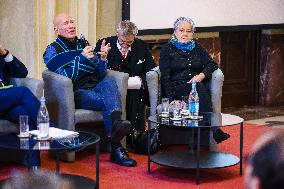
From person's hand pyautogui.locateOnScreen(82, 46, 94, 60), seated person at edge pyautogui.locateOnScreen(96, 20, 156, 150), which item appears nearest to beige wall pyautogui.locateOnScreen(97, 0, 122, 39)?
seated person at edge pyautogui.locateOnScreen(96, 20, 156, 150)

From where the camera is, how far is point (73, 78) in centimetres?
496

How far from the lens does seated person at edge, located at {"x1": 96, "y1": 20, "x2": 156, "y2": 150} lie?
209 inches

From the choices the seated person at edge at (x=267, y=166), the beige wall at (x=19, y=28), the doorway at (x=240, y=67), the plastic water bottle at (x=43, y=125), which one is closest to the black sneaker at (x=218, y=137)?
the plastic water bottle at (x=43, y=125)

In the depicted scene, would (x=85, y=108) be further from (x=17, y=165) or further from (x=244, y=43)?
(x=244, y=43)

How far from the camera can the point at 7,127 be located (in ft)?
14.5

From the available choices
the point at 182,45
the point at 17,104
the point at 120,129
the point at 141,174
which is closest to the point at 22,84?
the point at 17,104

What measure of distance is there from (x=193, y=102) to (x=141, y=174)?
699mm

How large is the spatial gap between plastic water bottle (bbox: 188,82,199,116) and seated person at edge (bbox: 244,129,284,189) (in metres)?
3.87

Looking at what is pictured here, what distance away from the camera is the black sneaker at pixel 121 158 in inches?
189

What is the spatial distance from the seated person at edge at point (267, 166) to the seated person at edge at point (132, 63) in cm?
447

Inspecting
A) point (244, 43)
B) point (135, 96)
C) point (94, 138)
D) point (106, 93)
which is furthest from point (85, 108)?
point (244, 43)

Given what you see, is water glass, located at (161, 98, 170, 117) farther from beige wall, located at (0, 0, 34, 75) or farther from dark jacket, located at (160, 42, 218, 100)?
beige wall, located at (0, 0, 34, 75)

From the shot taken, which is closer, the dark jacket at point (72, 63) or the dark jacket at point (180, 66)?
the dark jacket at point (72, 63)

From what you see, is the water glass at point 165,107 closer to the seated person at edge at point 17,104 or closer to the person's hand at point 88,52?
the person's hand at point 88,52
